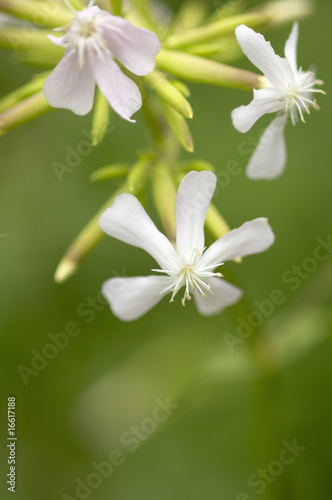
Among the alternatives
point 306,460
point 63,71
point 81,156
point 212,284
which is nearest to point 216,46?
point 63,71

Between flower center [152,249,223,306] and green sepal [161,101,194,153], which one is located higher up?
green sepal [161,101,194,153]

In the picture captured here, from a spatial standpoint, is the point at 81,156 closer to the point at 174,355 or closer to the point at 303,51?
the point at 174,355

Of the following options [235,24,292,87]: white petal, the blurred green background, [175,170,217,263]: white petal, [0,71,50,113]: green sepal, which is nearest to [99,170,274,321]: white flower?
[175,170,217,263]: white petal

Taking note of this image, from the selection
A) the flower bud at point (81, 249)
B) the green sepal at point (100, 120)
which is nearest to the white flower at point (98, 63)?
the green sepal at point (100, 120)

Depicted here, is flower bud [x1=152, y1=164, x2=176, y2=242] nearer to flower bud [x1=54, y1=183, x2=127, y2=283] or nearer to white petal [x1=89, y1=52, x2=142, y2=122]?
flower bud [x1=54, y1=183, x2=127, y2=283]

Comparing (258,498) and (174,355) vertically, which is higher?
(174,355)

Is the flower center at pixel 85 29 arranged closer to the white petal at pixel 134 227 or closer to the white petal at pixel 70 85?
the white petal at pixel 70 85
